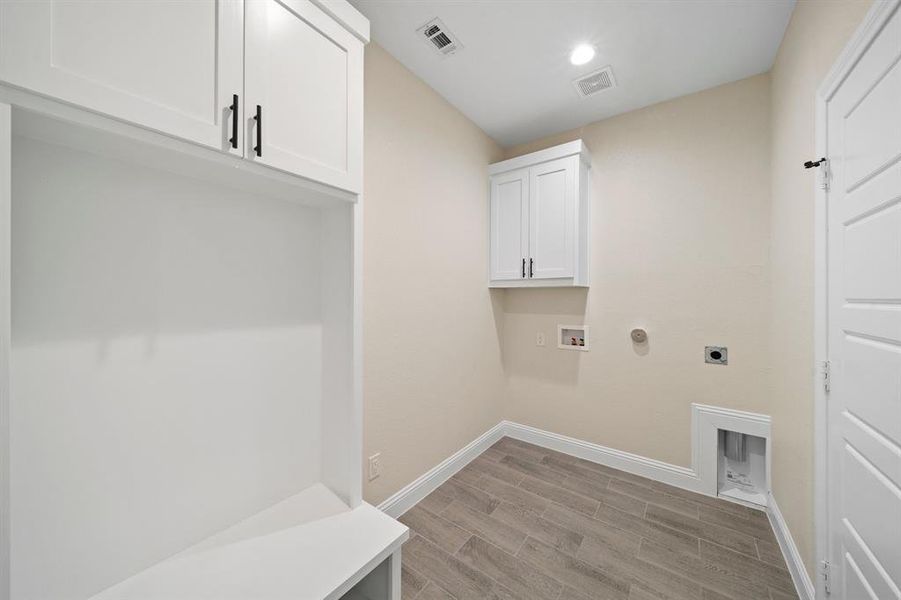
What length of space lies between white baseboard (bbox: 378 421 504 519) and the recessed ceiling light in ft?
8.72

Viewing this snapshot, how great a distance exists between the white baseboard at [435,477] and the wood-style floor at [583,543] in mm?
49

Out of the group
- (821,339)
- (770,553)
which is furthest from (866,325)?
(770,553)

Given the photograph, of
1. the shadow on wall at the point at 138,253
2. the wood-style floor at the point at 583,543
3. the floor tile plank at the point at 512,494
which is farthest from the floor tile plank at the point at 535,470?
the shadow on wall at the point at 138,253

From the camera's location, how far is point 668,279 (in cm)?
236

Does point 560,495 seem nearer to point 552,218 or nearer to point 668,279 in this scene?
point 668,279

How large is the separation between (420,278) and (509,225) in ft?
3.31

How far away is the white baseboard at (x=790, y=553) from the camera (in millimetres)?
1405

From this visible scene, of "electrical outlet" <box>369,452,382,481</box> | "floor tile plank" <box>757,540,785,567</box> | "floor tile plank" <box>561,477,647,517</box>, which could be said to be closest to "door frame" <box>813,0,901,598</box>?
"floor tile plank" <box>757,540,785,567</box>

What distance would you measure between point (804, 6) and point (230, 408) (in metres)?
2.91

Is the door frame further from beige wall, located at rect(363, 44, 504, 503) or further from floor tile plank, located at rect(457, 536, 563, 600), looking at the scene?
beige wall, located at rect(363, 44, 504, 503)

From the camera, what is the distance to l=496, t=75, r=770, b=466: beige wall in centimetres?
211

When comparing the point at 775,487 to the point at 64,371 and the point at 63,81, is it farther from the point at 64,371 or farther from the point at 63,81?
the point at 63,81

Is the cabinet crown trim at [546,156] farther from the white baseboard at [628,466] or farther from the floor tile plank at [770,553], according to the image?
the floor tile plank at [770,553]

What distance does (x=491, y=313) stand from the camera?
2.92m
